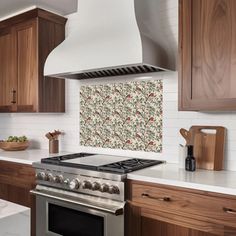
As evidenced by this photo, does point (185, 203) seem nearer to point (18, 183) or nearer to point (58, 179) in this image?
point (58, 179)

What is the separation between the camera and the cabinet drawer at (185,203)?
1477mm

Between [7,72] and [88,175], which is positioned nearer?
[88,175]

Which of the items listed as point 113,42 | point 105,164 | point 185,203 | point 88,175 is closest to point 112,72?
point 113,42

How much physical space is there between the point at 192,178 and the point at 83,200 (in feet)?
2.65

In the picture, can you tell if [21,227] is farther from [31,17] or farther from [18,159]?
[31,17]

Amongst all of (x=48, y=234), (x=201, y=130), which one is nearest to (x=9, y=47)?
(x=48, y=234)

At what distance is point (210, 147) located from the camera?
6.59ft

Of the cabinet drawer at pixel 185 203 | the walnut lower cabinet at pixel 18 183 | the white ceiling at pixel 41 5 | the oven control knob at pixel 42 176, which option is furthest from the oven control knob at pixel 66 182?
the white ceiling at pixel 41 5

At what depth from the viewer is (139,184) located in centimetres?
180

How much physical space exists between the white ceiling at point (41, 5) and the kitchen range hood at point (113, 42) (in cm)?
46

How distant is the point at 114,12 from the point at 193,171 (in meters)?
1.29

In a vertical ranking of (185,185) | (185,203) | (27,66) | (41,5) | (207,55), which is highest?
(41,5)

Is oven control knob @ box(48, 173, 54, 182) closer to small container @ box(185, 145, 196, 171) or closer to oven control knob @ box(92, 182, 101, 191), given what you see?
oven control knob @ box(92, 182, 101, 191)

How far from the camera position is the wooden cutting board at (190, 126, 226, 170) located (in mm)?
1975
